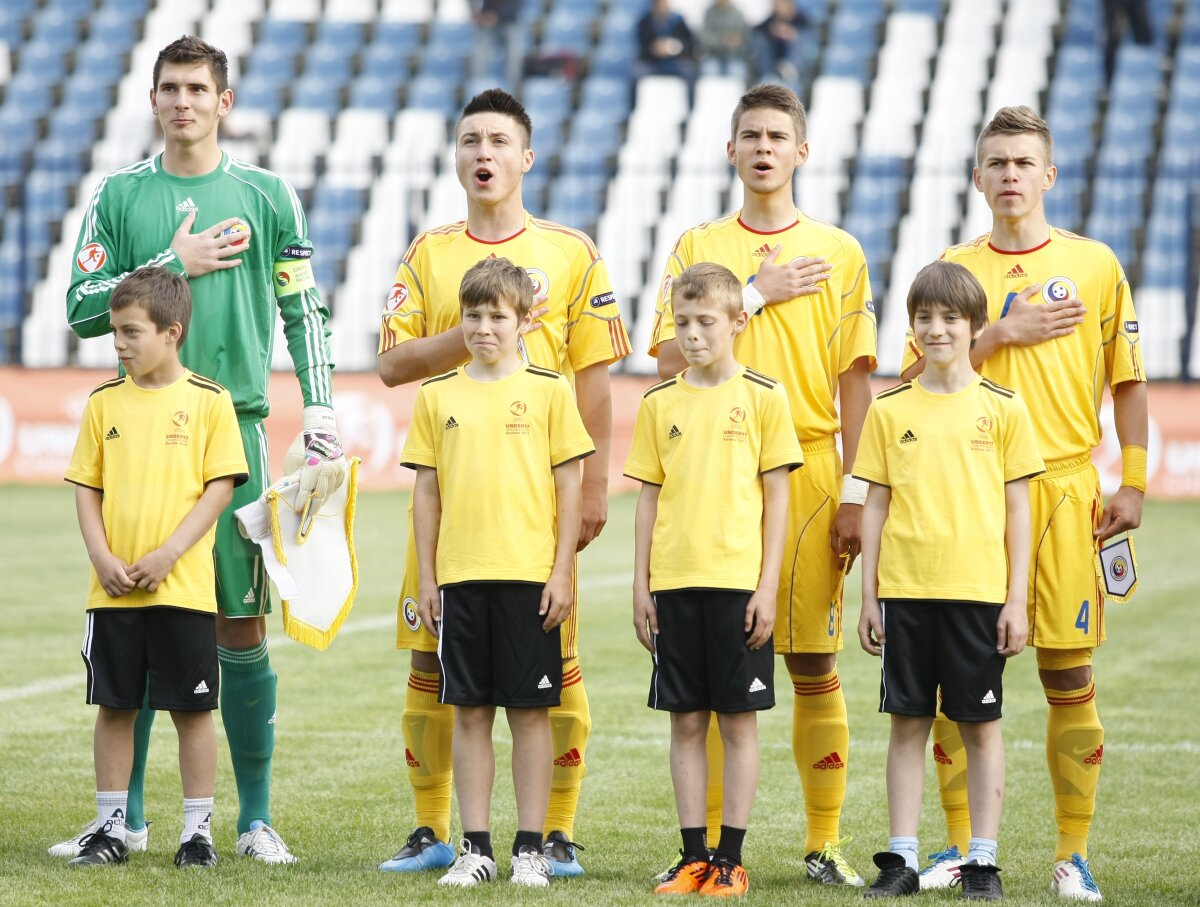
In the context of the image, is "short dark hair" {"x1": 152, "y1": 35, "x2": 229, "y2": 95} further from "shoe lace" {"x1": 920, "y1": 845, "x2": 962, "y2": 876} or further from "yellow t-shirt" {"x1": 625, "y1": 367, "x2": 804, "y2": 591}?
"shoe lace" {"x1": 920, "y1": 845, "x2": 962, "y2": 876}

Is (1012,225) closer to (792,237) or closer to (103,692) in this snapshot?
(792,237)

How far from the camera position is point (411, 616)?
15.7 feet

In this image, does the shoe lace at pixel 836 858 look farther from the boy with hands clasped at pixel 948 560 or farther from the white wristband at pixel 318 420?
the white wristband at pixel 318 420

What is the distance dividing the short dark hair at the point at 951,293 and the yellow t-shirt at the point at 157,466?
189 centimetres

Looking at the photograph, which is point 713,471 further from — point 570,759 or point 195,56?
point 195,56

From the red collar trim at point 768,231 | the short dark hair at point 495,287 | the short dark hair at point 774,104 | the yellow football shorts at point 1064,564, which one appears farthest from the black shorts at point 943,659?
the short dark hair at point 774,104

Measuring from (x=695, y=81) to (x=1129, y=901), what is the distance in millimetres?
18165

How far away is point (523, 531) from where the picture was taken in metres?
4.47

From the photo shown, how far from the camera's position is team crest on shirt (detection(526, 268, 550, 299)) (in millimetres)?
4777

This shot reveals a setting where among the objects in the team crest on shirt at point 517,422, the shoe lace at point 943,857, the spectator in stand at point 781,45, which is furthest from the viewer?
the spectator in stand at point 781,45

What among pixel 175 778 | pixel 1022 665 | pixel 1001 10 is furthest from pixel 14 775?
pixel 1001 10

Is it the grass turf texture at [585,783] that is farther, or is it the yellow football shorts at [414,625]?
the yellow football shorts at [414,625]

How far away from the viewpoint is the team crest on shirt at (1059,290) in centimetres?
470

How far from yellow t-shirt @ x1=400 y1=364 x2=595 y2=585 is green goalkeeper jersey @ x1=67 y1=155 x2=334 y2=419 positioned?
54cm
